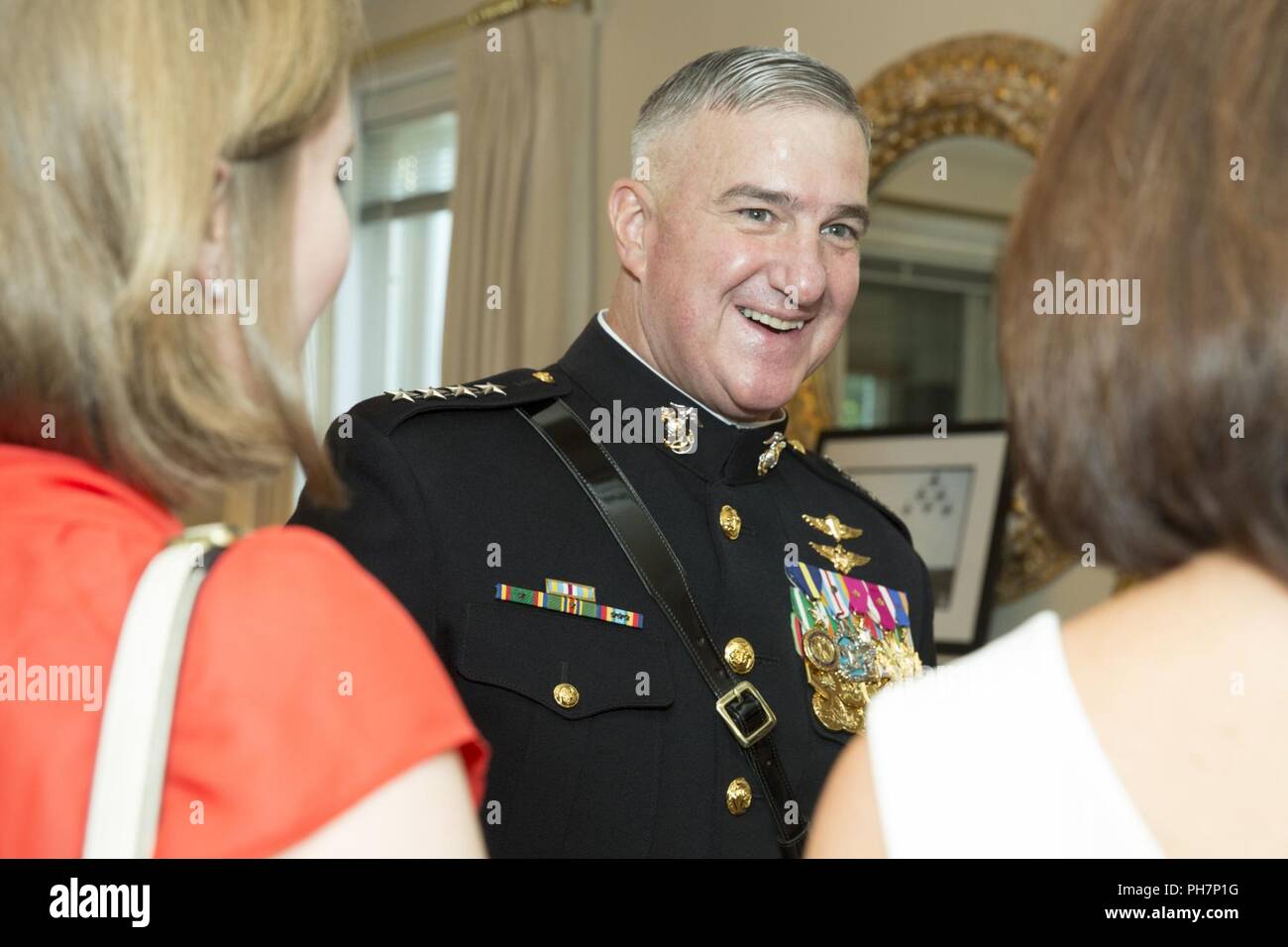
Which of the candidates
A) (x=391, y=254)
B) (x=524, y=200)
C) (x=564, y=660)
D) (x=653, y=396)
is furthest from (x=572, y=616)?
(x=391, y=254)

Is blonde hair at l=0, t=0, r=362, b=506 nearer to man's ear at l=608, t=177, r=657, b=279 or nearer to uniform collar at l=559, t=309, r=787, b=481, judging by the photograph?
uniform collar at l=559, t=309, r=787, b=481

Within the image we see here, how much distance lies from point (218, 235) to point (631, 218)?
1.06 metres

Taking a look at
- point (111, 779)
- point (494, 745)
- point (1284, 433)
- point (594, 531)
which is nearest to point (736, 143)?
point (594, 531)

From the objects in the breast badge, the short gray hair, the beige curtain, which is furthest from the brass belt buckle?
the beige curtain

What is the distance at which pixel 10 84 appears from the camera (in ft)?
2.07

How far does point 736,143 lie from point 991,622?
1.34 m

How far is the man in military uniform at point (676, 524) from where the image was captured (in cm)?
137

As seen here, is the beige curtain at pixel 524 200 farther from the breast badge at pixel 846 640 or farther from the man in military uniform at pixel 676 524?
the breast badge at pixel 846 640

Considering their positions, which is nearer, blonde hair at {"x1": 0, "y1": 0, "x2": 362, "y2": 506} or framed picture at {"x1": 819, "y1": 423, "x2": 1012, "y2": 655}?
blonde hair at {"x1": 0, "y1": 0, "x2": 362, "y2": 506}

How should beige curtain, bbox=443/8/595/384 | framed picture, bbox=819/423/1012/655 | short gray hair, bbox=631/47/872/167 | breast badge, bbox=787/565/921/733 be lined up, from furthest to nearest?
beige curtain, bbox=443/8/595/384
framed picture, bbox=819/423/1012/655
short gray hair, bbox=631/47/872/167
breast badge, bbox=787/565/921/733

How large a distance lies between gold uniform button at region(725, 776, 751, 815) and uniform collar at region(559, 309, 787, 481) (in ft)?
1.19

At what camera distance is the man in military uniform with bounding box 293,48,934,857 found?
4.48 ft

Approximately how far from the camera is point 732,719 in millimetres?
1383

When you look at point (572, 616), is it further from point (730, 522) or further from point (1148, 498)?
point (1148, 498)
